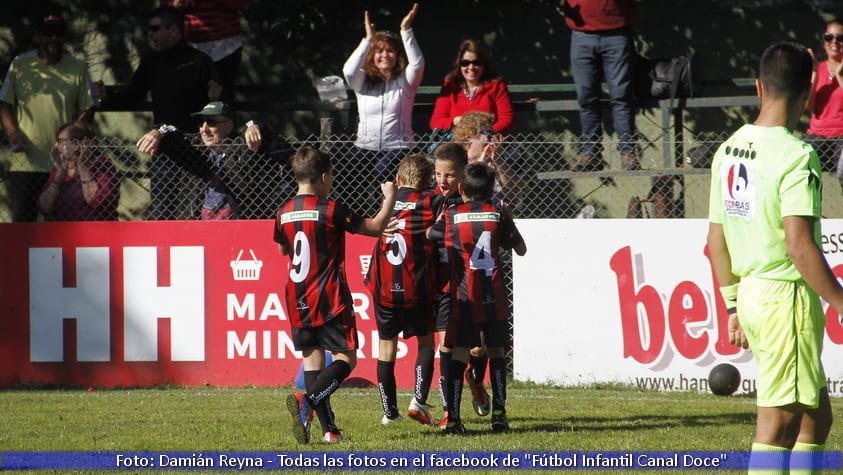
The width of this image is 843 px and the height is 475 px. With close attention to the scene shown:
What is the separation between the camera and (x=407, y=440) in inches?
284

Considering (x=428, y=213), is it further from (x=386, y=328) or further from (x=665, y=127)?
(x=665, y=127)

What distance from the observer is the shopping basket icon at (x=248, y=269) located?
10.5 meters

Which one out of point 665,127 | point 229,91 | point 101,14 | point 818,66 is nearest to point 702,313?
point 665,127

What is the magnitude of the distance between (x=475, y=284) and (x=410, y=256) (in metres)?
0.57

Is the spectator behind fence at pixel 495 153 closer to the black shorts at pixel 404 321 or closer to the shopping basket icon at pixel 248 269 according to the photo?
the shopping basket icon at pixel 248 269

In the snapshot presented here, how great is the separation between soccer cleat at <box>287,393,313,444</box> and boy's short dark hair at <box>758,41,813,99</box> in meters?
3.49

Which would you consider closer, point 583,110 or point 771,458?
point 771,458

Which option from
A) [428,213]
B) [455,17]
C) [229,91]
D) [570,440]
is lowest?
[570,440]

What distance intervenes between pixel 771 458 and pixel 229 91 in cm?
881

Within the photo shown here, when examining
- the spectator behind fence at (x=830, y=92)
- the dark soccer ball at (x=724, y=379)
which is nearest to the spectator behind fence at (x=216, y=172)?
the dark soccer ball at (x=724, y=379)

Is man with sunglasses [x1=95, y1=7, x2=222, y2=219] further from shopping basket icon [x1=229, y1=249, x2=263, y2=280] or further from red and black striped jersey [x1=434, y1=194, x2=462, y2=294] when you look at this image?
red and black striped jersey [x1=434, y1=194, x2=462, y2=294]

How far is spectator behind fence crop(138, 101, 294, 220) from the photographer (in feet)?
35.1

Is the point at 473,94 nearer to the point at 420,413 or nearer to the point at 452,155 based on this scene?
the point at 452,155
